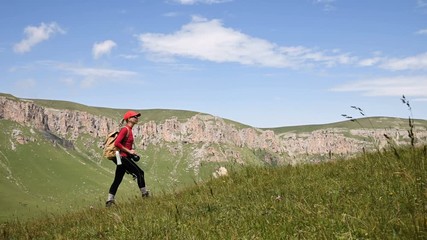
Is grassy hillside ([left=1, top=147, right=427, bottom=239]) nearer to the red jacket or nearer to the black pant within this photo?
the black pant

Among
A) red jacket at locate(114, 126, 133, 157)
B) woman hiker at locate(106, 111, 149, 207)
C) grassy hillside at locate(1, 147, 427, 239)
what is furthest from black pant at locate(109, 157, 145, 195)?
grassy hillside at locate(1, 147, 427, 239)

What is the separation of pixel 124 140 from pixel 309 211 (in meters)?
8.57

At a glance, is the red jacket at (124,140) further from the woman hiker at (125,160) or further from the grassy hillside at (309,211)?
the grassy hillside at (309,211)

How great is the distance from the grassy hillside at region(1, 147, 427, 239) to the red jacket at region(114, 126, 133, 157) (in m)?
3.62

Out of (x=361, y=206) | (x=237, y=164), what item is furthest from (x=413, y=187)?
(x=237, y=164)

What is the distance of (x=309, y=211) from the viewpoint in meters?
4.23

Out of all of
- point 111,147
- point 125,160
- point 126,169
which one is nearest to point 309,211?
point 125,160

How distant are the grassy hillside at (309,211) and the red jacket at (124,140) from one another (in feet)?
11.9

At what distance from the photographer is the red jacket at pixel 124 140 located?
11531mm

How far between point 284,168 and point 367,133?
3.05 metres

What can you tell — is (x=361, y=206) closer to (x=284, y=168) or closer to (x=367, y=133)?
(x=367, y=133)

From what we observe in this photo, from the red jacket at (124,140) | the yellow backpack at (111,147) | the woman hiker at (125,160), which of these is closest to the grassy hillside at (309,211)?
the woman hiker at (125,160)

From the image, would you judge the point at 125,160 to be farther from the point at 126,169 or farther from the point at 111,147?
the point at 111,147

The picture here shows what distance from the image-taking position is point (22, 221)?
9.63 meters
